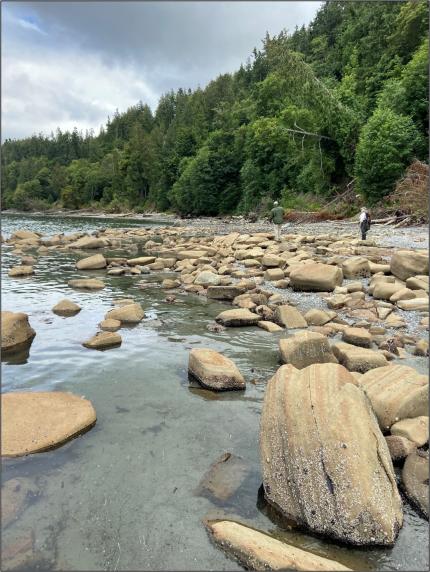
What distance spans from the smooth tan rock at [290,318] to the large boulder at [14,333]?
16.4 feet

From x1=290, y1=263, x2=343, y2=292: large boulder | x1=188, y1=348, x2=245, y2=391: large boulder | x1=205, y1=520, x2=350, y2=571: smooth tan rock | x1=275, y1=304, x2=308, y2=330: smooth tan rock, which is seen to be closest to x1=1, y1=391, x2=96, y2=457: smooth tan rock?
x1=188, y1=348, x2=245, y2=391: large boulder

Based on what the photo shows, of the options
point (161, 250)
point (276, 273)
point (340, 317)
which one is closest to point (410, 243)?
point (276, 273)

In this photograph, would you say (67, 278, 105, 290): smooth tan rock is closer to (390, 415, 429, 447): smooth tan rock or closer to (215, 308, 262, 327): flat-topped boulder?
(215, 308, 262, 327): flat-topped boulder

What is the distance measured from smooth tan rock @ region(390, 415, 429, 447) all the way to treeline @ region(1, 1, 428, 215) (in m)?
Result: 11.2

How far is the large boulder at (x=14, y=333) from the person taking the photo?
8070 millimetres

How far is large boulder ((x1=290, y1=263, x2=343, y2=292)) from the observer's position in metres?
12.1

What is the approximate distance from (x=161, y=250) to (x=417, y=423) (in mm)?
19557

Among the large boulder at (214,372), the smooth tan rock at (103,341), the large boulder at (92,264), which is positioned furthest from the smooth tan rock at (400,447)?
the large boulder at (92,264)

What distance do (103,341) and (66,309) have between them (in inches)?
109

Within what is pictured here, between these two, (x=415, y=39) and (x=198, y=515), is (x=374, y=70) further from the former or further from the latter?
(x=198, y=515)

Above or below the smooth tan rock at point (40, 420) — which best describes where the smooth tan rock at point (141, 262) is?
above

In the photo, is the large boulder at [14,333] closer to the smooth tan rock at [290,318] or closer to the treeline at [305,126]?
the smooth tan rock at [290,318]

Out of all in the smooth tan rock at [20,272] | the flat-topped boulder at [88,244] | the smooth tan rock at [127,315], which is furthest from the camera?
the flat-topped boulder at [88,244]

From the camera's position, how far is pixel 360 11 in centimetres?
5494
